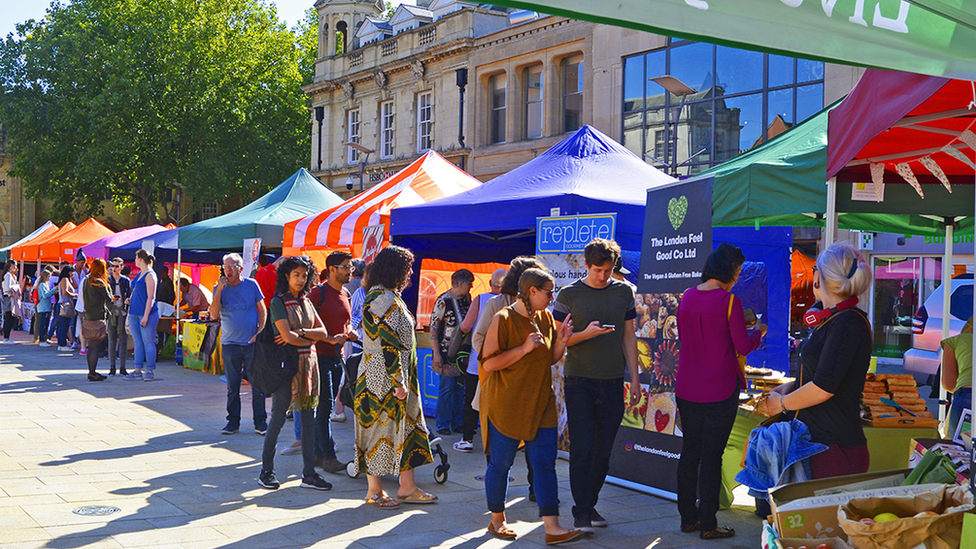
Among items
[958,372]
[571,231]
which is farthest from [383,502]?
[958,372]

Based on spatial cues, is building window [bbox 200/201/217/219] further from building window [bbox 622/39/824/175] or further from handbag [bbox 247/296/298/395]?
handbag [bbox 247/296/298/395]

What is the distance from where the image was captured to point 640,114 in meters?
24.4

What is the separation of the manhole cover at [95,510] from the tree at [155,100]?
118 ft

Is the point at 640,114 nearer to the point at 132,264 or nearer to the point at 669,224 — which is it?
the point at 132,264

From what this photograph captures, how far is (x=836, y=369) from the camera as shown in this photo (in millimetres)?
4137

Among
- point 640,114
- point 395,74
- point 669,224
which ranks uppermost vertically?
point 395,74

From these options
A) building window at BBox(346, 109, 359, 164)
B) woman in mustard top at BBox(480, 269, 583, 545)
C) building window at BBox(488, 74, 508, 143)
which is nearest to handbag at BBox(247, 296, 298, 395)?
woman in mustard top at BBox(480, 269, 583, 545)

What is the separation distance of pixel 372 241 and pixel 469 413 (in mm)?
2995

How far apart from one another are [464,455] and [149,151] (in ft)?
121

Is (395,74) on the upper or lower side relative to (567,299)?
upper

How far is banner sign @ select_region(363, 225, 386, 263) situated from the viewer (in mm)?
10609

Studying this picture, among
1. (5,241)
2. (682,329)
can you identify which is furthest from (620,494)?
(5,241)

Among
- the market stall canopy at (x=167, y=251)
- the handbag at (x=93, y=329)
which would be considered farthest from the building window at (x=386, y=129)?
the handbag at (x=93, y=329)

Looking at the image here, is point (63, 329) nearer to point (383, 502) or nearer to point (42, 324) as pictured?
point (42, 324)
